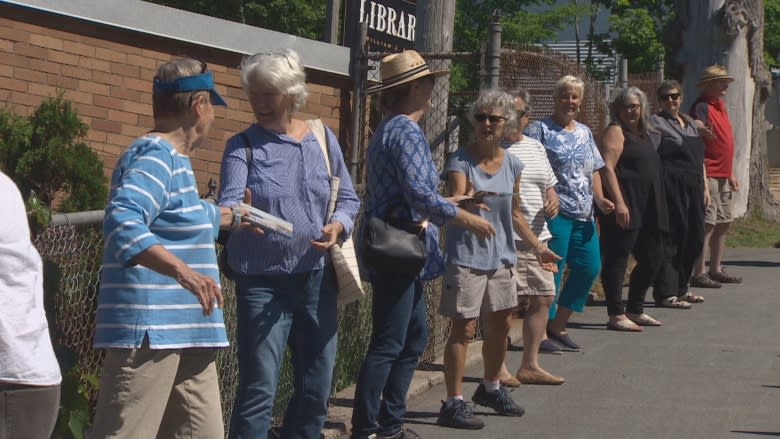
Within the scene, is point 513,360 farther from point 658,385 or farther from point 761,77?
point 761,77

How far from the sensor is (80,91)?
10070mm

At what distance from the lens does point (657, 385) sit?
805cm

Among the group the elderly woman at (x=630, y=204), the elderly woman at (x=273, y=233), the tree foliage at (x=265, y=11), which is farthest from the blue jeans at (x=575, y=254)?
the tree foliage at (x=265, y=11)

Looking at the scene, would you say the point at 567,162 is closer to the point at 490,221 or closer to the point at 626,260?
the point at 626,260

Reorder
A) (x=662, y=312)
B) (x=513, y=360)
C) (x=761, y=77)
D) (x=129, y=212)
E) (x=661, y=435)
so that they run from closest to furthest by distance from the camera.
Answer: (x=129, y=212) < (x=661, y=435) < (x=513, y=360) < (x=662, y=312) < (x=761, y=77)

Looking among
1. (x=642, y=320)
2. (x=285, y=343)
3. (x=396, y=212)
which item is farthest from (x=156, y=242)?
(x=642, y=320)

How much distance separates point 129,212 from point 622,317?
257 inches

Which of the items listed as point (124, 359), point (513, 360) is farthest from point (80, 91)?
point (124, 359)

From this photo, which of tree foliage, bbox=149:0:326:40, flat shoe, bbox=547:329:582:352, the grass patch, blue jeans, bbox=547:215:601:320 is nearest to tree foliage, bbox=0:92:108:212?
blue jeans, bbox=547:215:601:320

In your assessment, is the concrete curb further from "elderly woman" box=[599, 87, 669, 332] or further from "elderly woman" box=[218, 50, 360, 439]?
"elderly woman" box=[218, 50, 360, 439]

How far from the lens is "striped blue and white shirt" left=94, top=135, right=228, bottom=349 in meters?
4.07

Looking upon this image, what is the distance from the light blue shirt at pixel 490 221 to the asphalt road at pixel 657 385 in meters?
0.89

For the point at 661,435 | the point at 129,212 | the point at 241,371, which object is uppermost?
the point at 129,212

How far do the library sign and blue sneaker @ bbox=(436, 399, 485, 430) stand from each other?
23.7 feet
